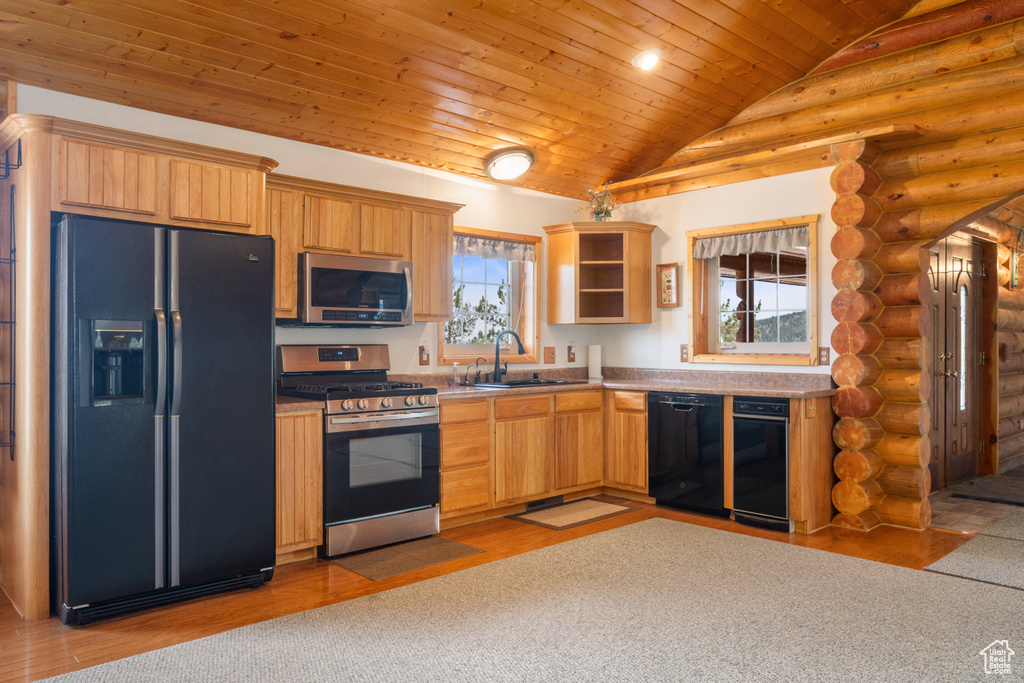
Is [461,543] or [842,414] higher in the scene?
[842,414]

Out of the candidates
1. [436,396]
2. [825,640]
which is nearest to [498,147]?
[436,396]

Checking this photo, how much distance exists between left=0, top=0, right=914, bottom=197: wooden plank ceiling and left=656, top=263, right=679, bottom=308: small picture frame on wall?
0.96m

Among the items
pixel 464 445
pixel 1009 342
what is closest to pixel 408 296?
pixel 464 445

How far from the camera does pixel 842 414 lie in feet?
15.0

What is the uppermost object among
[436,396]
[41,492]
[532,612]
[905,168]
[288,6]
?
[288,6]

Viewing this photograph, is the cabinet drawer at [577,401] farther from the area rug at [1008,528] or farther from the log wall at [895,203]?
the area rug at [1008,528]

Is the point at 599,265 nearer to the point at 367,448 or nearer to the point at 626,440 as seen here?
the point at 626,440

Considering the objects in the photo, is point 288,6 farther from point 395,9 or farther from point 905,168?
point 905,168

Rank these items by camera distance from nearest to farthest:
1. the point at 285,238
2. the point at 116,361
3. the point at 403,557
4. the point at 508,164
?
the point at 116,361
the point at 403,557
the point at 285,238
the point at 508,164

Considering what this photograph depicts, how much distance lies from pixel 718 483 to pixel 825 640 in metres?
1.95

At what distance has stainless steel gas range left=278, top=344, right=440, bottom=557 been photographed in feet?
12.8

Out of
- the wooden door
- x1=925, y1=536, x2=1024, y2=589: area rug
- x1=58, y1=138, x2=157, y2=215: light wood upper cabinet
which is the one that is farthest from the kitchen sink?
the wooden door

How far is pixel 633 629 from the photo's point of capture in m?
2.96

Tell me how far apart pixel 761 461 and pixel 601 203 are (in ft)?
7.78
